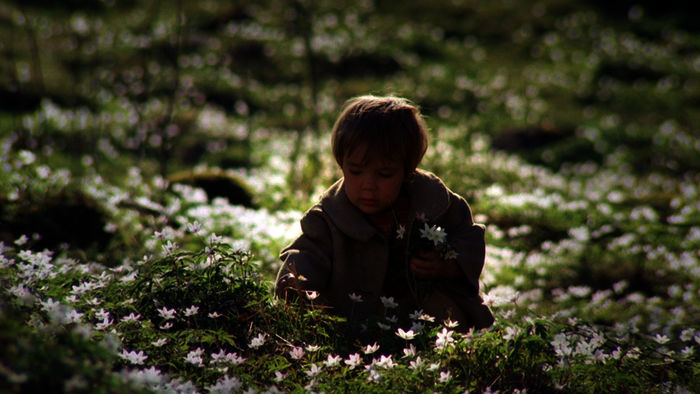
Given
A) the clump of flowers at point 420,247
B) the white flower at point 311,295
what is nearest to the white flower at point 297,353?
the white flower at point 311,295

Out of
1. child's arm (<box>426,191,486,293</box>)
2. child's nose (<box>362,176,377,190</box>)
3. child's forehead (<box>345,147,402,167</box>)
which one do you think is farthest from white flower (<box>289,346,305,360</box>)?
child's forehead (<box>345,147,402,167</box>)

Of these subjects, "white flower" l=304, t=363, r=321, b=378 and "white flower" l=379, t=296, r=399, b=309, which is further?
"white flower" l=379, t=296, r=399, b=309

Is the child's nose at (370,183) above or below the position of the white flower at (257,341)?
above

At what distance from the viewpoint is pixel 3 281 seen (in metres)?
3.10

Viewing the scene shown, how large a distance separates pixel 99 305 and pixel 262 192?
14.6 ft

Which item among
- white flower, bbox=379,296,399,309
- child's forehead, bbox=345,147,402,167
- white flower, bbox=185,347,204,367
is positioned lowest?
white flower, bbox=379,296,399,309

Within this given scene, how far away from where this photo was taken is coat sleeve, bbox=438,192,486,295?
4.06 meters

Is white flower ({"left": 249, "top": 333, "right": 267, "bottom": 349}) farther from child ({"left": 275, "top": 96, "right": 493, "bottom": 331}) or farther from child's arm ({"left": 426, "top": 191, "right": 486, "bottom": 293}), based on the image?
child's arm ({"left": 426, "top": 191, "right": 486, "bottom": 293})

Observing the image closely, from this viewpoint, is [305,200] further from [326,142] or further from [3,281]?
[3,281]

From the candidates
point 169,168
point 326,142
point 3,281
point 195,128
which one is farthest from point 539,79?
point 3,281

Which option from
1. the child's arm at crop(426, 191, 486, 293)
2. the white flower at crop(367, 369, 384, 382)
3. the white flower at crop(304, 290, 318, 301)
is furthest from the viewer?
the child's arm at crop(426, 191, 486, 293)

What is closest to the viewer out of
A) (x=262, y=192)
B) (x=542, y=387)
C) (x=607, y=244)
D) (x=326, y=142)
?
(x=542, y=387)

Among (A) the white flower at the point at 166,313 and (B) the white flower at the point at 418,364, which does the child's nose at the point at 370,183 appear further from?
(A) the white flower at the point at 166,313

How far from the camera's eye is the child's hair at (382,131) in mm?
3924
